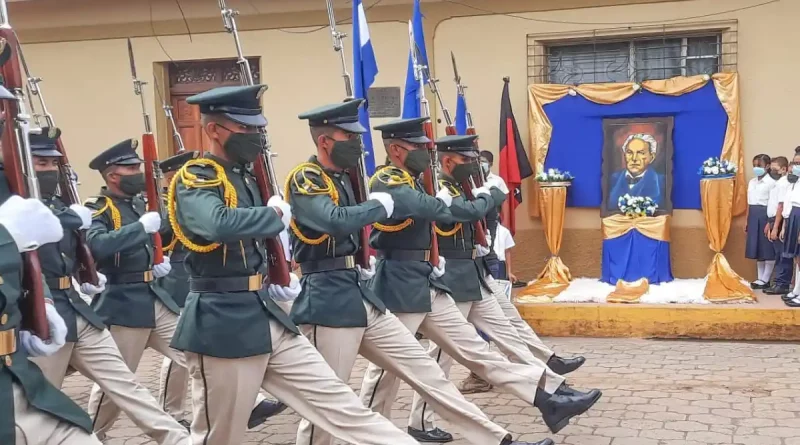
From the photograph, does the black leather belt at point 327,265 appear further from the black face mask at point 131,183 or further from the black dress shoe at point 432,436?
the black face mask at point 131,183

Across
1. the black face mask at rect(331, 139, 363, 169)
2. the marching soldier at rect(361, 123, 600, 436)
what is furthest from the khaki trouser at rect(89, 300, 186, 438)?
the black face mask at rect(331, 139, 363, 169)

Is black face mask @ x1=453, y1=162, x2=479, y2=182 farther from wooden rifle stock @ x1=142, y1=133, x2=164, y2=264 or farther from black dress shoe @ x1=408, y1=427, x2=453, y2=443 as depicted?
wooden rifle stock @ x1=142, y1=133, x2=164, y2=264

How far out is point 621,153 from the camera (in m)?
10.3

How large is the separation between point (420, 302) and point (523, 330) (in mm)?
1686

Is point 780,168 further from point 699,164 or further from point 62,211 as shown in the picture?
point 62,211

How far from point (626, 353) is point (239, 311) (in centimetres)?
531

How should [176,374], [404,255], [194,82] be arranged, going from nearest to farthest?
[404,255], [176,374], [194,82]

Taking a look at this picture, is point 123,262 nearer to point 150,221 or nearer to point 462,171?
point 150,221

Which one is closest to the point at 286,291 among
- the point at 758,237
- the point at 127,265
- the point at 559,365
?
the point at 127,265

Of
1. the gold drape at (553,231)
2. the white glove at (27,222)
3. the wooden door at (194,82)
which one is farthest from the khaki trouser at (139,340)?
the wooden door at (194,82)

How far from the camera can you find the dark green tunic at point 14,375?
8.83ft

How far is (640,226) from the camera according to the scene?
9.98 meters

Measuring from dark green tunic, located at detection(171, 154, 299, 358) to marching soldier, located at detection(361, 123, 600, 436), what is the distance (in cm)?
133

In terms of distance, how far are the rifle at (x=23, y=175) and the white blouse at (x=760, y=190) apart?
331 inches
